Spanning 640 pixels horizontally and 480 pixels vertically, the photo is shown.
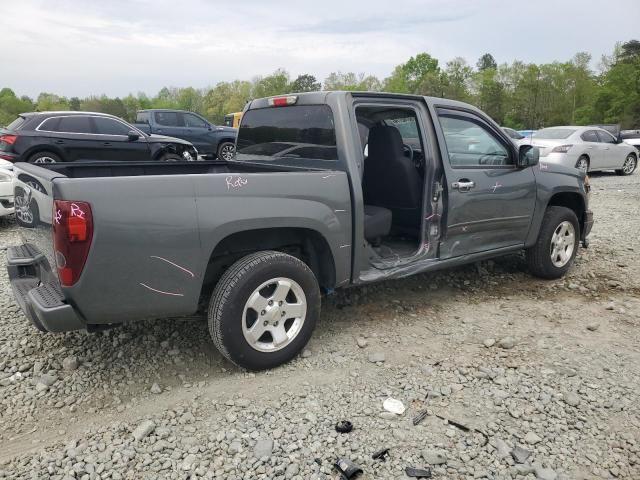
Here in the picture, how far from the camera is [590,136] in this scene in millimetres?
14008

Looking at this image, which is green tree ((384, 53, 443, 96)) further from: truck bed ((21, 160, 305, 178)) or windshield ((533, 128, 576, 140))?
truck bed ((21, 160, 305, 178))

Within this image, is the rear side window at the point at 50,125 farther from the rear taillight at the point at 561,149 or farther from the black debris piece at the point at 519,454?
the rear taillight at the point at 561,149

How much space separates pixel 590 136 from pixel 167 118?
1213cm

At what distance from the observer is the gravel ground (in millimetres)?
2529

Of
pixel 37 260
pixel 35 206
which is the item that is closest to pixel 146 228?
pixel 35 206

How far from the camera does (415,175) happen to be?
14.7 feet

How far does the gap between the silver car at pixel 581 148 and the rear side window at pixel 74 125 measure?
10.6 meters

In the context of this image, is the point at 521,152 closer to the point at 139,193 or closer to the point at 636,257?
the point at 636,257

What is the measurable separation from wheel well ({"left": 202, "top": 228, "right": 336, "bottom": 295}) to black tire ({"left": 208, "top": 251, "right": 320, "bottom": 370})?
143mm

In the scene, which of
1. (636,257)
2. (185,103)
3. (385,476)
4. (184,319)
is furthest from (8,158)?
(185,103)

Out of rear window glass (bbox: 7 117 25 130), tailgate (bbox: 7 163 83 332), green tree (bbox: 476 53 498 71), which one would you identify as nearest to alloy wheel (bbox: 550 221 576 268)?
tailgate (bbox: 7 163 83 332)

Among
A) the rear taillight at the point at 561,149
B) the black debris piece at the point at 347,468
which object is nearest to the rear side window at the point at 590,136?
the rear taillight at the point at 561,149

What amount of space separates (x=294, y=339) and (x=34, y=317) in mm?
1550

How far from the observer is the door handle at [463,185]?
164 inches
